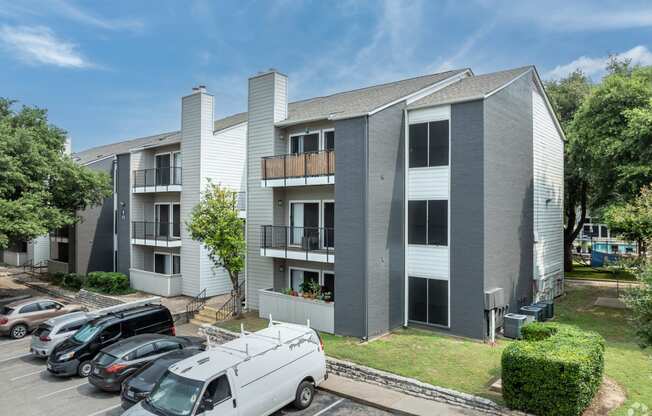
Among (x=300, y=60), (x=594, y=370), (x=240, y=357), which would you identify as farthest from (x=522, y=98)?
(x=240, y=357)

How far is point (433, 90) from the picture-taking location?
734 inches

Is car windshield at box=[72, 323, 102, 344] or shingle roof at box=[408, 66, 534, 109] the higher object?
shingle roof at box=[408, 66, 534, 109]

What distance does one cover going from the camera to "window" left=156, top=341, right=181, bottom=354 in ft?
43.6

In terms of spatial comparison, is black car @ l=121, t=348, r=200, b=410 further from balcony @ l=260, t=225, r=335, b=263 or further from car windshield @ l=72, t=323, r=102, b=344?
balcony @ l=260, t=225, r=335, b=263

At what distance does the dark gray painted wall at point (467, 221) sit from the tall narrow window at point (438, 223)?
10.5 inches

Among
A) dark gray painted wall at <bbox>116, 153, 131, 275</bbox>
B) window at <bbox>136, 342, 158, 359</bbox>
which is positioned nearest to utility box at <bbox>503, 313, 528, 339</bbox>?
window at <bbox>136, 342, 158, 359</bbox>

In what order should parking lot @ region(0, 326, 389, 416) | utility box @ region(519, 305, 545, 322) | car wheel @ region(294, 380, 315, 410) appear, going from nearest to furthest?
1. car wheel @ region(294, 380, 315, 410)
2. parking lot @ region(0, 326, 389, 416)
3. utility box @ region(519, 305, 545, 322)

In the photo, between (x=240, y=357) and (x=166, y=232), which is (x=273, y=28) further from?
(x=240, y=357)

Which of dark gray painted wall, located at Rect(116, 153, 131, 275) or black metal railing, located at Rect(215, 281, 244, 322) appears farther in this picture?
dark gray painted wall, located at Rect(116, 153, 131, 275)

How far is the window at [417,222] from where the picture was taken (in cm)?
1667

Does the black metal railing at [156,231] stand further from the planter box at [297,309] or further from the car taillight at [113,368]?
the car taillight at [113,368]

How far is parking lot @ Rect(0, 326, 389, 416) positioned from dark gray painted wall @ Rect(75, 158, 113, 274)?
14.4 meters

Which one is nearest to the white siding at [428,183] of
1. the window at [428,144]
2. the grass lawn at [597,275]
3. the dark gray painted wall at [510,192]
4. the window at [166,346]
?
the window at [428,144]

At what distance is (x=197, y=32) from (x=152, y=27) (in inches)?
81.1
